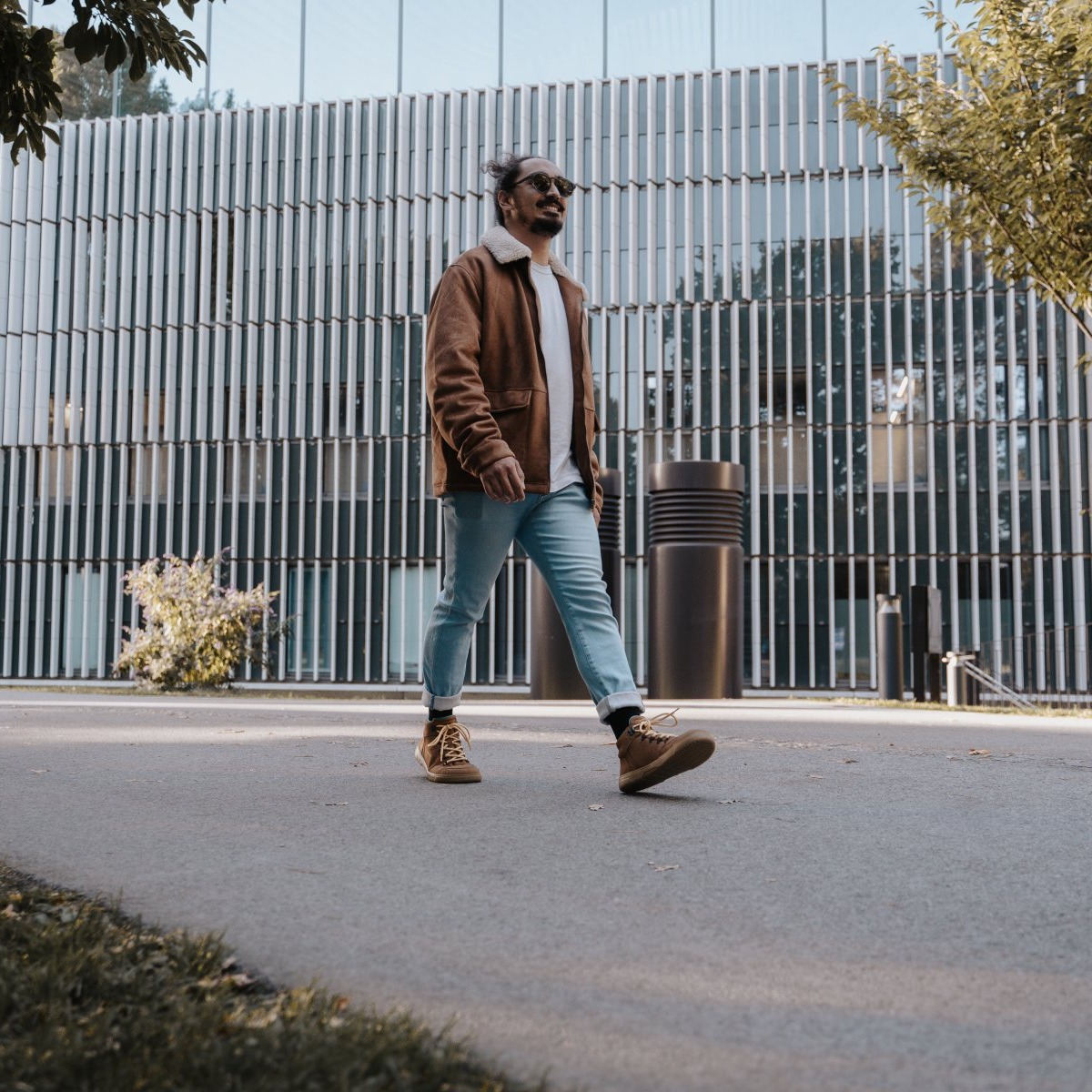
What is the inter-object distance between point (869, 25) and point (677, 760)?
31081 millimetres

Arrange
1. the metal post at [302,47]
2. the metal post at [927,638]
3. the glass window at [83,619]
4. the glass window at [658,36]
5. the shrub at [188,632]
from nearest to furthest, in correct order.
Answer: the metal post at [927,638], the shrub at [188,632], the glass window at [658,36], the glass window at [83,619], the metal post at [302,47]

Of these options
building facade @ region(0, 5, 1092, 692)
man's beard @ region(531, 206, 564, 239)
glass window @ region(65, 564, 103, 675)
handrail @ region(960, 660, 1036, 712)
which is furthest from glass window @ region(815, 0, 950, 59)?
man's beard @ region(531, 206, 564, 239)

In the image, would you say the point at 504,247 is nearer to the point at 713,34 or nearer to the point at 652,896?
the point at 652,896

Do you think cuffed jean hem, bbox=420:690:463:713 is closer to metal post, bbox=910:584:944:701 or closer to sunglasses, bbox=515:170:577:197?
sunglasses, bbox=515:170:577:197

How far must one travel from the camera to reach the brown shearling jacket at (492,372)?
4145 mm

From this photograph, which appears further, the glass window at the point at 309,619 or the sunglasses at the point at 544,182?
the glass window at the point at 309,619

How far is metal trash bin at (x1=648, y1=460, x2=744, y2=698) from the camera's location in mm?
12391

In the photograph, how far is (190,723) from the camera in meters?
7.72

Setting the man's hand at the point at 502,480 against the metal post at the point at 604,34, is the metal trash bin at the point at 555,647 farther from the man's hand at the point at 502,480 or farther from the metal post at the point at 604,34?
the metal post at the point at 604,34

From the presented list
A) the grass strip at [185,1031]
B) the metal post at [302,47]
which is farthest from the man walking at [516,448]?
the metal post at [302,47]

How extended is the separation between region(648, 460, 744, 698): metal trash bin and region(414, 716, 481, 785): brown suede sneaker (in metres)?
7.99

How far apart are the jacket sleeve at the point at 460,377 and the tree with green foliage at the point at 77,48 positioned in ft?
3.79

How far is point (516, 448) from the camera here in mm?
4207

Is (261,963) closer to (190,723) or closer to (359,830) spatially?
(359,830)
